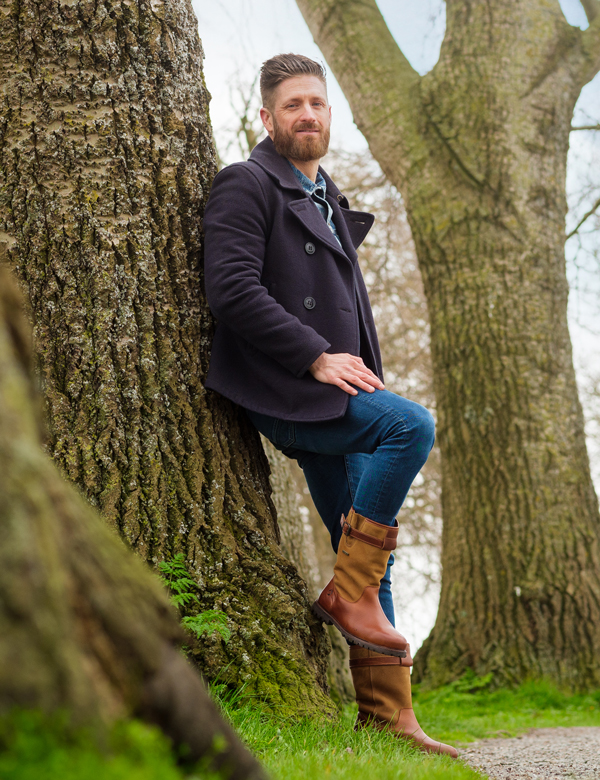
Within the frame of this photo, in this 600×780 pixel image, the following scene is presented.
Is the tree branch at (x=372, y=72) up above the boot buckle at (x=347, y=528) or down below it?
above

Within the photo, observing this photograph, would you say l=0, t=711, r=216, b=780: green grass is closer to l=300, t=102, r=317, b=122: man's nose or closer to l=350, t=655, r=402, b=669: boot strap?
l=350, t=655, r=402, b=669: boot strap

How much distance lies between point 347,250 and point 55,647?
269 centimetres

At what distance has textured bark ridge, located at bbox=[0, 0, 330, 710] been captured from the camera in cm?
282

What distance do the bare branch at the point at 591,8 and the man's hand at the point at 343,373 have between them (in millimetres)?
6217

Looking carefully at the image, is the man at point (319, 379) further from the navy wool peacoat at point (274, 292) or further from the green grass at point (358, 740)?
the green grass at point (358, 740)

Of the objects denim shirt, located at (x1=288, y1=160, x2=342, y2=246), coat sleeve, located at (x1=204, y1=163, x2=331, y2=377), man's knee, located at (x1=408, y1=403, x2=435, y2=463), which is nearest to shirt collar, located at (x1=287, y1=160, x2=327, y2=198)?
denim shirt, located at (x1=288, y1=160, x2=342, y2=246)

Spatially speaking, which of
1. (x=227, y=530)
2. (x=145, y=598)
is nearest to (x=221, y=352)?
(x=227, y=530)

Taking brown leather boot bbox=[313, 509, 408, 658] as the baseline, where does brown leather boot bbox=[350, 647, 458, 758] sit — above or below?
below

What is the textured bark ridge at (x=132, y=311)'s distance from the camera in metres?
2.82

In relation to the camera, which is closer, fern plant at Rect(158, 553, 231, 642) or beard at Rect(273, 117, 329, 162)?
fern plant at Rect(158, 553, 231, 642)

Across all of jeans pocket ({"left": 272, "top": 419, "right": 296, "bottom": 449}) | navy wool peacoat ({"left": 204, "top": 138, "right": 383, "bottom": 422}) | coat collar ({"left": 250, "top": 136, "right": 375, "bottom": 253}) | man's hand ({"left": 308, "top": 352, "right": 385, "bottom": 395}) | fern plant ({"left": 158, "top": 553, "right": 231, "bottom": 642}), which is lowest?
fern plant ({"left": 158, "top": 553, "right": 231, "bottom": 642})

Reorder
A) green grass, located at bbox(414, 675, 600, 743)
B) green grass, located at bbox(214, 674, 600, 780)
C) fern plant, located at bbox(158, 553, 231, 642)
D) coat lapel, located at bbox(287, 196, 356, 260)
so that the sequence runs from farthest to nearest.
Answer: green grass, located at bbox(414, 675, 600, 743), coat lapel, located at bbox(287, 196, 356, 260), fern plant, located at bbox(158, 553, 231, 642), green grass, located at bbox(214, 674, 600, 780)

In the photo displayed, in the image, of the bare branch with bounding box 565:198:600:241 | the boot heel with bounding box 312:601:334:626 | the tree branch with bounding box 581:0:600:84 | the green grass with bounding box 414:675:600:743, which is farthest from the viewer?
the bare branch with bounding box 565:198:600:241

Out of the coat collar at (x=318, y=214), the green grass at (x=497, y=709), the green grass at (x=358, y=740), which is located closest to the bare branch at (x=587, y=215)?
the green grass at (x=497, y=709)
